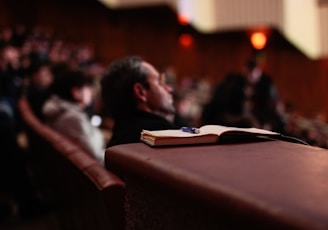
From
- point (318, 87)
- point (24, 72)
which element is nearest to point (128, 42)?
point (318, 87)

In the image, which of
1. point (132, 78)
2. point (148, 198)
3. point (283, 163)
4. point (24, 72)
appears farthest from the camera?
point (24, 72)

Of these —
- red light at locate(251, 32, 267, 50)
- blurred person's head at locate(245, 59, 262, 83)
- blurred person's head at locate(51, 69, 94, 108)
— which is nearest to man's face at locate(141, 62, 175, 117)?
blurred person's head at locate(51, 69, 94, 108)

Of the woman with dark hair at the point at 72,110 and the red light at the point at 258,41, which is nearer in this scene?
the woman with dark hair at the point at 72,110

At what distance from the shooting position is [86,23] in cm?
1398

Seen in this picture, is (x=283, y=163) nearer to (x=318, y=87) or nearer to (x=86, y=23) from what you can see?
(x=318, y=87)

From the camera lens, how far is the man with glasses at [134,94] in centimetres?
232

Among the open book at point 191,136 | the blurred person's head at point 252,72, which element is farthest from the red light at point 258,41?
the open book at point 191,136

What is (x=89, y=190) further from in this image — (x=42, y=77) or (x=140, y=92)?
(x=42, y=77)

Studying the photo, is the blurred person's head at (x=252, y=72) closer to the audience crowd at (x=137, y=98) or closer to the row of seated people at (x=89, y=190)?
the audience crowd at (x=137, y=98)

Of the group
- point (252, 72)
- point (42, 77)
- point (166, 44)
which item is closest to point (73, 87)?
point (252, 72)

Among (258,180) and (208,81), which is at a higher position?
(258,180)

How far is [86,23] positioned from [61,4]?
0.78 meters

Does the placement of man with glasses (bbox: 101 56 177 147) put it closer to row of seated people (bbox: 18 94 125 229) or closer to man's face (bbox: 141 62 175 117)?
man's face (bbox: 141 62 175 117)

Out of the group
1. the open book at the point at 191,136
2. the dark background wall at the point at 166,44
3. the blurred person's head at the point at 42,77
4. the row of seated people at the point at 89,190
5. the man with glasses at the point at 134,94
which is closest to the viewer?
the open book at the point at 191,136
